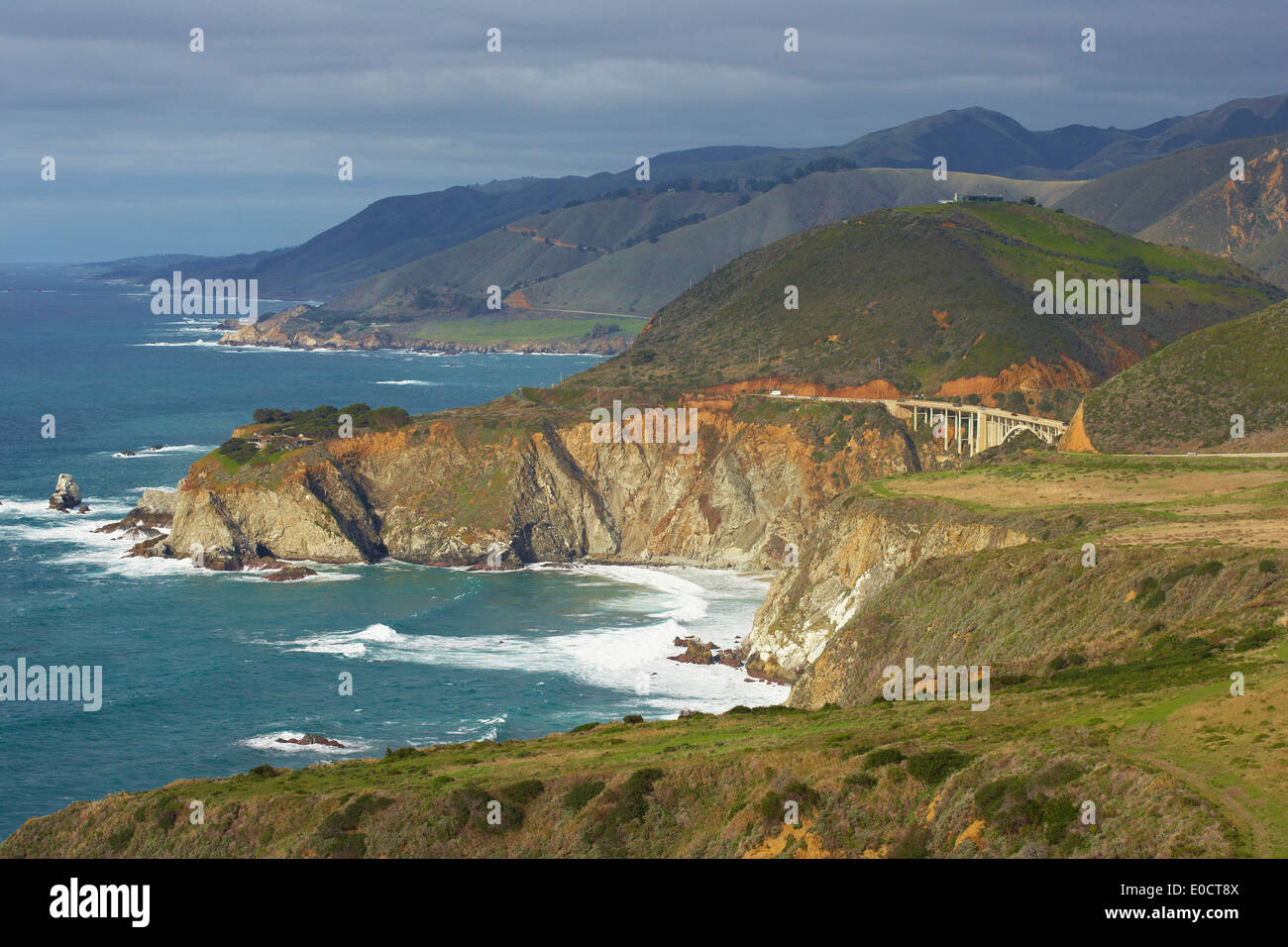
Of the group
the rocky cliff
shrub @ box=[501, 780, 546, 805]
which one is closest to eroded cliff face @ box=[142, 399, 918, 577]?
the rocky cliff

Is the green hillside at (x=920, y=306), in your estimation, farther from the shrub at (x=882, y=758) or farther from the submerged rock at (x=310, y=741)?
the shrub at (x=882, y=758)

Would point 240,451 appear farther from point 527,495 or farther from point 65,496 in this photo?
point 527,495

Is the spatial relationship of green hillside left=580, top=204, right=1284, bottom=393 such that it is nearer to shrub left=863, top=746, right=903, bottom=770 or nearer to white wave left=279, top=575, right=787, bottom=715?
white wave left=279, top=575, right=787, bottom=715

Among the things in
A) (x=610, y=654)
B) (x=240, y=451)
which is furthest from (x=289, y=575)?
(x=610, y=654)

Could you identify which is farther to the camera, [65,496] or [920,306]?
[920,306]

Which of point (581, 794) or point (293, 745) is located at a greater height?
point (581, 794)

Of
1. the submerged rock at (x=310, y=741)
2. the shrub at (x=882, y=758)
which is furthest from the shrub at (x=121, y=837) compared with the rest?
the shrub at (x=882, y=758)
